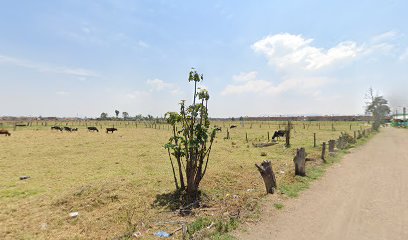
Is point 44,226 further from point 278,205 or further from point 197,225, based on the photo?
point 278,205

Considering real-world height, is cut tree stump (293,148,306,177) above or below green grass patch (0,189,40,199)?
above

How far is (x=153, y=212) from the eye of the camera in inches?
300

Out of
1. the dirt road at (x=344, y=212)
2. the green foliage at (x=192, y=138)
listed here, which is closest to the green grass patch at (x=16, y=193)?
the green foliage at (x=192, y=138)

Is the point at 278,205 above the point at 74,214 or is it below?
above

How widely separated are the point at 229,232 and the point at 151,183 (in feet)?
16.5

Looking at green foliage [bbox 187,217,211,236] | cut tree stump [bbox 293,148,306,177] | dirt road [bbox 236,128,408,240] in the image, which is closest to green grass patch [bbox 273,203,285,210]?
dirt road [bbox 236,128,408,240]

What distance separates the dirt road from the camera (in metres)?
5.98

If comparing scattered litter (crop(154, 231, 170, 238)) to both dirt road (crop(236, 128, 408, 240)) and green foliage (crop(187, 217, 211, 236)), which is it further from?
dirt road (crop(236, 128, 408, 240))

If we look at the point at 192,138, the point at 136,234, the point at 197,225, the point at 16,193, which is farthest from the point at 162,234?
the point at 16,193

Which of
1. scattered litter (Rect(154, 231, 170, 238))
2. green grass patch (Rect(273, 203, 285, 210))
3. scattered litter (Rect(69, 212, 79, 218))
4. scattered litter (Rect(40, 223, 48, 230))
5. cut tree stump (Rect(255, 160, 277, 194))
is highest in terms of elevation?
cut tree stump (Rect(255, 160, 277, 194))

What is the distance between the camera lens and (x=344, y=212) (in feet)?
23.9

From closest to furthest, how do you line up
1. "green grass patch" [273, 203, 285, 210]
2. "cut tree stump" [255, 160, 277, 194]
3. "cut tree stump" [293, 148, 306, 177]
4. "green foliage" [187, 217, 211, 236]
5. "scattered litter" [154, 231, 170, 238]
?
"scattered litter" [154, 231, 170, 238]
"green foliage" [187, 217, 211, 236]
"green grass patch" [273, 203, 285, 210]
"cut tree stump" [255, 160, 277, 194]
"cut tree stump" [293, 148, 306, 177]

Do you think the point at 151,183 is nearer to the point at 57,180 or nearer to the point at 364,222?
the point at 57,180

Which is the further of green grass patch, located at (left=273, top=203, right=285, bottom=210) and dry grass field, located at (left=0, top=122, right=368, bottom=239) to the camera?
green grass patch, located at (left=273, top=203, right=285, bottom=210)
